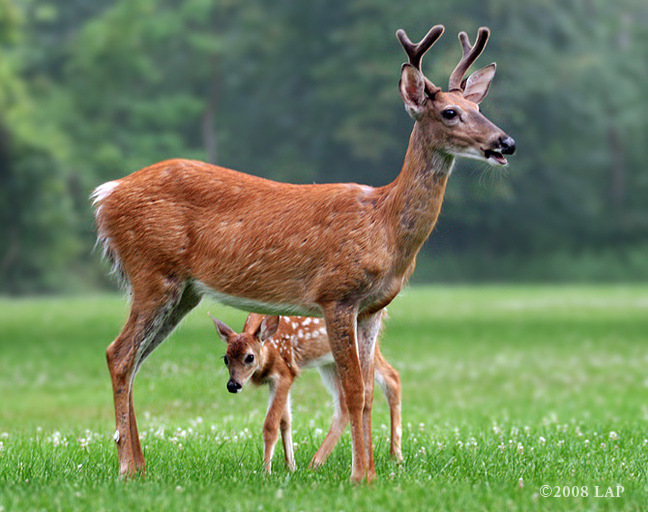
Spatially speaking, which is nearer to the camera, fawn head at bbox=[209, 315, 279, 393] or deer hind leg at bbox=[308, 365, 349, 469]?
deer hind leg at bbox=[308, 365, 349, 469]

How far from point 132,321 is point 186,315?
44 cm

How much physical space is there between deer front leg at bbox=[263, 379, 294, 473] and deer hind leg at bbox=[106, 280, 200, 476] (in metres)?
0.88

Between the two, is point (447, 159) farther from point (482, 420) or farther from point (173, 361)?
point (173, 361)

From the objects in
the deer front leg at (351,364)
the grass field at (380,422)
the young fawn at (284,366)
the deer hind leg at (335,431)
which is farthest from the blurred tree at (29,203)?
the deer front leg at (351,364)

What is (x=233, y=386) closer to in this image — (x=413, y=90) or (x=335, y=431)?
(x=335, y=431)

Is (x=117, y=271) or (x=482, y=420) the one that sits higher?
(x=117, y=271)

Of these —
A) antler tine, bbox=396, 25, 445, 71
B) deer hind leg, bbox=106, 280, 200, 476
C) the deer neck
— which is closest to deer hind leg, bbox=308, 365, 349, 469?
deer hind leg, bbox=106, 280, 200, 476

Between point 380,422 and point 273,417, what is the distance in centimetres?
237

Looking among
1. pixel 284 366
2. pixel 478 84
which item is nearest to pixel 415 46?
pixel 478 84

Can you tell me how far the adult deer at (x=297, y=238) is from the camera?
5.88m

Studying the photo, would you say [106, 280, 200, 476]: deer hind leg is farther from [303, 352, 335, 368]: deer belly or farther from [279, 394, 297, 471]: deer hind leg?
[303, 352, 335, 368]: deer belly

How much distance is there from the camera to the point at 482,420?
31.8 feet

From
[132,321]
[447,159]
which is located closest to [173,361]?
[132,321]

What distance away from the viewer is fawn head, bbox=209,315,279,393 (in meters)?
7.17
